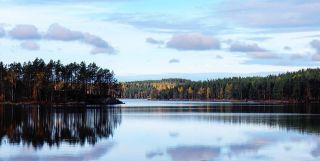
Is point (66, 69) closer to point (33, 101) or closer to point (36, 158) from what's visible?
point (33, 101)

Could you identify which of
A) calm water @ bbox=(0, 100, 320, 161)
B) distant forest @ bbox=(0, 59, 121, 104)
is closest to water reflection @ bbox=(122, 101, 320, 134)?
calm water @ bbox=(0, 100, 320, 161)

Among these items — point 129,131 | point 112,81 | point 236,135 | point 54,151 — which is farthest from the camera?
point 112,81

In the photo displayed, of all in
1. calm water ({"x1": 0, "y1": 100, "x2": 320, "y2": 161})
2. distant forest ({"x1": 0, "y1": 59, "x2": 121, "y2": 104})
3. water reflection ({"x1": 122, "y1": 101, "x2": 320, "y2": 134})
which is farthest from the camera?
distant forest ({"x1": 0, "y1": 59, "x2": 121, "y2": 104})

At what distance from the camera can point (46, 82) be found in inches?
5728

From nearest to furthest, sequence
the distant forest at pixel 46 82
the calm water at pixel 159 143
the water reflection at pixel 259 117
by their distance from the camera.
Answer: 1. the calm water at pixel 159 143
2. the water reflection at pixel 259 117
3. the distant forest at pixel 46 82

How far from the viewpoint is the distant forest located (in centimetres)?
14512

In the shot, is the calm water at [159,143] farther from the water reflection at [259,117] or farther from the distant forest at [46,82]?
the distant forest at [46,82]

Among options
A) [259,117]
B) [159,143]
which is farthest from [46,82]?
[159,143]

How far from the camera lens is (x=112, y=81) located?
18775 centimetres

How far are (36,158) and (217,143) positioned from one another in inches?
649

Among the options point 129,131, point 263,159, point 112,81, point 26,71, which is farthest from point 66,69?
point 263,159

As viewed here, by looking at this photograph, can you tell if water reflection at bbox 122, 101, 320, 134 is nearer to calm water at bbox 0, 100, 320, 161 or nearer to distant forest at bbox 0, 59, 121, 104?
calm water at bbox 0, 100, 320, 161

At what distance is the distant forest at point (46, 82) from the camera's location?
145 metres

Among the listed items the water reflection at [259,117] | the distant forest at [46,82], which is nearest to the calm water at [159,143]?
the water reflection at [259,117]
